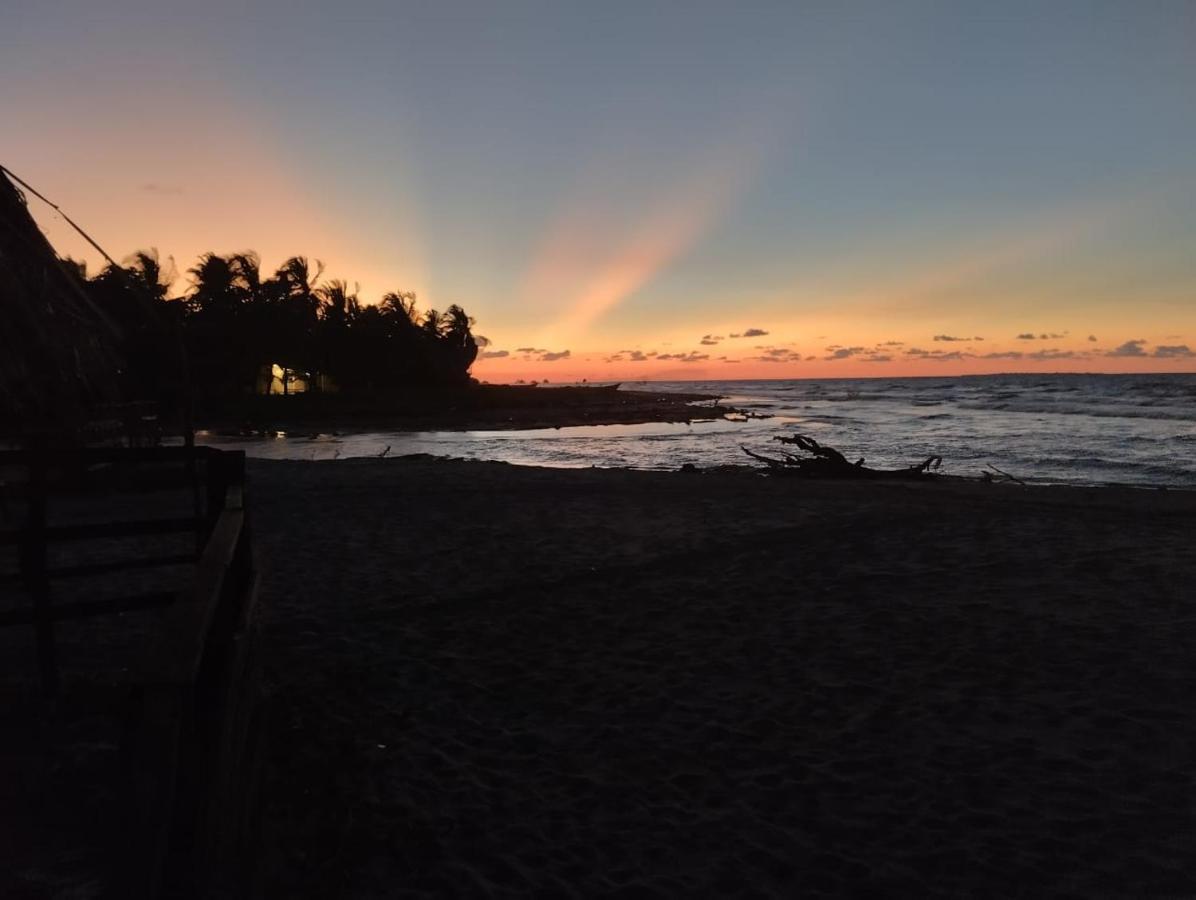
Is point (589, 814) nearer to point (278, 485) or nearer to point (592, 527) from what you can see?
point (592, 527)

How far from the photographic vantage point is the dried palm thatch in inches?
214

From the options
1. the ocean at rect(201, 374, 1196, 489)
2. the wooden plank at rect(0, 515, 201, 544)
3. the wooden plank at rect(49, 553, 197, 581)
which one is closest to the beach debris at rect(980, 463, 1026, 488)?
the ocean at rect(201, 374, 1196, 489)

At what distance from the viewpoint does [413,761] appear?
16.1ft

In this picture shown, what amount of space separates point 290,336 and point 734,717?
5853 centimetres

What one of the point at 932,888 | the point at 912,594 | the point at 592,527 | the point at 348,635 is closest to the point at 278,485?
the point at 592,527

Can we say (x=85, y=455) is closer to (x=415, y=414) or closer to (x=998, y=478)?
(x=998, y=478)

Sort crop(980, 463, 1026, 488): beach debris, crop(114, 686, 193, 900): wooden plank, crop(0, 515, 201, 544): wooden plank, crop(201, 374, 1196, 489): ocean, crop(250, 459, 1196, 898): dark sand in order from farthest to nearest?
crop(201, 374, 1196, 489): ocean
crop(980, 463, 1026, 488): beach debris
crop(0, 515, 201, 544): wooden plank
crop(250, 459, 1196, 898): dark sand
crop(114, 686, 193, 900): wooden plank

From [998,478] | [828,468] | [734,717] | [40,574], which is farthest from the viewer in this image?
[998,478]

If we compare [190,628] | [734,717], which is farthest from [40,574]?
[734,717]

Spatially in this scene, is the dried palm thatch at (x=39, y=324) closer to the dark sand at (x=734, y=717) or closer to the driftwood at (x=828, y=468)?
the dark sand at (x=734, y=717)

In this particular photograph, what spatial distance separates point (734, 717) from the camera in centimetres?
552

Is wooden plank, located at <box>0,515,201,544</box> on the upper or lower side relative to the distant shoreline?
lower

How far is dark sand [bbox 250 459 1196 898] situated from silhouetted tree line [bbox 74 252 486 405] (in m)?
30.2

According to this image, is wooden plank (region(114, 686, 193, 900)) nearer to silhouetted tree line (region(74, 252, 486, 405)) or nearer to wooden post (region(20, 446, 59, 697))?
wooden post (region(20, 446, 59, 697))
